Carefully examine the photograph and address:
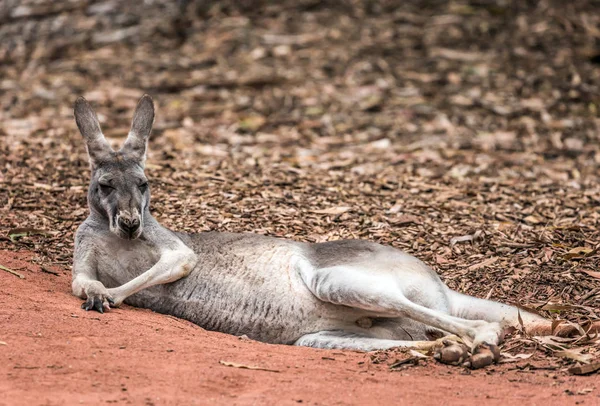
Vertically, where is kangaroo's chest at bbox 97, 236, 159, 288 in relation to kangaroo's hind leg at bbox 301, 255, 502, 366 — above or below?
above

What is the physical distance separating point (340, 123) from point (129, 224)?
20.5 feet

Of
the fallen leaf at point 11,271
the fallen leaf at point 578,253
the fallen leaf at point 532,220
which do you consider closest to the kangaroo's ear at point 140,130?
the fallen leaf at point 11,271

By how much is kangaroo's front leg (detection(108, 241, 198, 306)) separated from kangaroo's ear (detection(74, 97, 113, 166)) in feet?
2.49

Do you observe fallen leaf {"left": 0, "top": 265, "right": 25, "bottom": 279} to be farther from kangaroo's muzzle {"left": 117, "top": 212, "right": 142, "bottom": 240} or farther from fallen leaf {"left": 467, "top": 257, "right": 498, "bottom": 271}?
fallen leaf {"left": 467, "top": 257, "right": 498, "bottom": 271}

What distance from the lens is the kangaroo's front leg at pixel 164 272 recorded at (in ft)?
18.4

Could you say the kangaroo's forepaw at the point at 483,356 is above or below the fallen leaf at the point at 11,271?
below

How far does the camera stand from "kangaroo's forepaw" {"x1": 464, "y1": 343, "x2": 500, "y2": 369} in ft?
16.0

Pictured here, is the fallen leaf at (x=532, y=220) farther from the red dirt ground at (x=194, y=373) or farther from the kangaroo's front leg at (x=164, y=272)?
the kangaroo's front leg at (x=164, y=272)

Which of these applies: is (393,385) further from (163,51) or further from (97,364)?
(163,51)

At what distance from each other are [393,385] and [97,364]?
1439mm

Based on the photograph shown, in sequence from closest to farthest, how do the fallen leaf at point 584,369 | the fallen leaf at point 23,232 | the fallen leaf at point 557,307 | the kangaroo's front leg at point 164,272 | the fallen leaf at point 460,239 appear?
1. the fallen leaf at point 584,369
2. the kangaroo's front leg at point 164,272
3. the fallen leaf at point 557,307
4. the fallen leaf at point 23,232
5. the fallen leaf at point 460,239

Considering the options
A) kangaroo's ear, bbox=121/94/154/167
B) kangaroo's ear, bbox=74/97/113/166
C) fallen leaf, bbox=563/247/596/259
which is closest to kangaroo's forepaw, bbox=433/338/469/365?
fallen leaf, bbox=563/247/596/259

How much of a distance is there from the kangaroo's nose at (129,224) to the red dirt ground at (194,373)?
54cm

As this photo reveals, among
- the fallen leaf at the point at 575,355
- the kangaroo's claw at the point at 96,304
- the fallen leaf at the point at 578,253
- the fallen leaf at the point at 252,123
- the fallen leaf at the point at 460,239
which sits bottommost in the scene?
the fallen leaf at the point at 578,253
